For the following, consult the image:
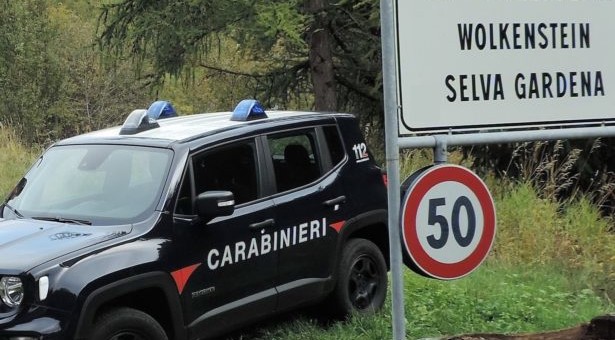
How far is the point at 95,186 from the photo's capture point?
549 cm

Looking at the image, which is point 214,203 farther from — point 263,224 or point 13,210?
point 13,210

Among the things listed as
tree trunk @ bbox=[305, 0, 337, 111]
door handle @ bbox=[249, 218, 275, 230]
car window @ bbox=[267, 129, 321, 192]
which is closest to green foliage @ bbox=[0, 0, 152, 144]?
tree trunk @ bbox=[305, 0, 337, 111]

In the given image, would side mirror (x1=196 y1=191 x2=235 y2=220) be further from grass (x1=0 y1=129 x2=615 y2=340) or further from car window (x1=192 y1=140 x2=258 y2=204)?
grass (x1=0 y1=129 x2=615 y2=340)

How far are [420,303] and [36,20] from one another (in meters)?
28.5

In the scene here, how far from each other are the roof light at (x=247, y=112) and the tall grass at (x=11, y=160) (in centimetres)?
678

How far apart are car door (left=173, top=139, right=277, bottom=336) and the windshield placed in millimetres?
256

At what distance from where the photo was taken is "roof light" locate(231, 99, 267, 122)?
6008mm

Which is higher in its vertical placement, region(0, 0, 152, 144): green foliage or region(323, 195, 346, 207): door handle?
region(0, 0, 152, 144): green foliage

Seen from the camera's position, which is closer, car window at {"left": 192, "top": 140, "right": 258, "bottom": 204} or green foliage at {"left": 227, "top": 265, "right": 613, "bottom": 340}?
car window at {"left": 192, "top": 140, "right": 258, "bottom": 204}

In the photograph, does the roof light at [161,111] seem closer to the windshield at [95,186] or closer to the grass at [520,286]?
the windshield at [95,186]

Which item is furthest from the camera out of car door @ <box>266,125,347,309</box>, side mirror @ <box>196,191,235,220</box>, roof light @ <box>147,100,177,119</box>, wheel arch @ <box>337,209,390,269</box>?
roof light @ <box>147,100,177,119</box>

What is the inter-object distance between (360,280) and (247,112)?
1.72 meters

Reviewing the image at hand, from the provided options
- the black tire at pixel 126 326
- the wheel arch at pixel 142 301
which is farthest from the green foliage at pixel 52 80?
the black tire at pixel 126 326

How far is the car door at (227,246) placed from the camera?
5090mm
